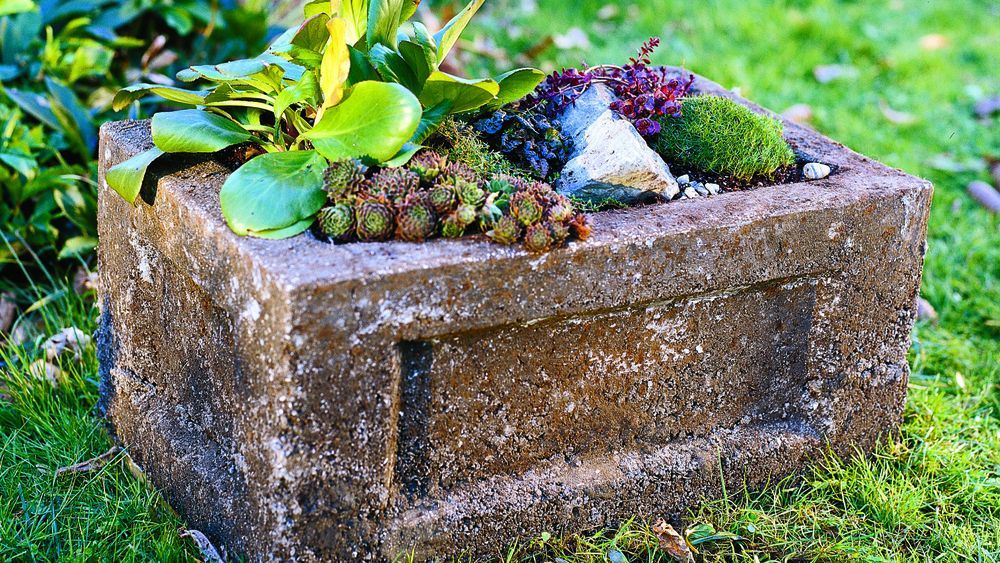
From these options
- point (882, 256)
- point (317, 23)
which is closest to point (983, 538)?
point (882, 256)

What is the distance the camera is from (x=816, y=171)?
2.31 meters

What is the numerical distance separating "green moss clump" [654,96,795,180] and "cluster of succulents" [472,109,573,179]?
260 mm

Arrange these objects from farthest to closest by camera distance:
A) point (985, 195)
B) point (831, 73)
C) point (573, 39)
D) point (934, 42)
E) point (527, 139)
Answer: point (934, 42) < point (573, 39) < point (831, 73) < point (985, 195) < point (527, 139)

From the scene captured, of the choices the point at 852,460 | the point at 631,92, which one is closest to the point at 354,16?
the point at 631,92

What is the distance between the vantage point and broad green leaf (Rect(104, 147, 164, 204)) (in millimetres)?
2012

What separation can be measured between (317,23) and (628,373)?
0.98 metres

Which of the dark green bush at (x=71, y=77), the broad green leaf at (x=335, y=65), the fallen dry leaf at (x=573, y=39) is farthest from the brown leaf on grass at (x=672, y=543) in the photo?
the fallen dry leaf at (x=573, y=39)

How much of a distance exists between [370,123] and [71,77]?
1.95 m

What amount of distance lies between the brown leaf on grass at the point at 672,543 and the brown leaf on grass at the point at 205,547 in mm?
943

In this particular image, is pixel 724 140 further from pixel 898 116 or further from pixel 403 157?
pixel 898 116

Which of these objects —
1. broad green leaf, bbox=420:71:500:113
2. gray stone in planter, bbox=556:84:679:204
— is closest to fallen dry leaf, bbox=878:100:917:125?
gray stone in planter, bbox=556:84:679:204

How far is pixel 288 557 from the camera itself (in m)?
1.88

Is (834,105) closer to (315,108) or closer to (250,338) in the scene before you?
(315,108)

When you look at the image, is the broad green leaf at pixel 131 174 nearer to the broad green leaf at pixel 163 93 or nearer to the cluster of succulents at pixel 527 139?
the broad green leaf at pixel 163 93
